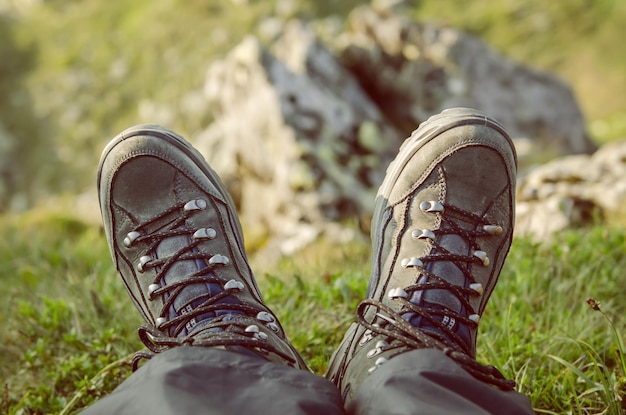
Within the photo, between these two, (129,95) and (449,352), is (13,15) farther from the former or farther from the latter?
(449,352)

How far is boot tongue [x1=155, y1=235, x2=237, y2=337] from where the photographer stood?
207cm

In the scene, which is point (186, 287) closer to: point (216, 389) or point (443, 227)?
point (216, 389)

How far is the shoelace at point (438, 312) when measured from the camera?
1.64m

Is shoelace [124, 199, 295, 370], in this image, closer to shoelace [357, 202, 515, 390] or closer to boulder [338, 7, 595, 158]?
shoelace [357, 202, 515, 390]

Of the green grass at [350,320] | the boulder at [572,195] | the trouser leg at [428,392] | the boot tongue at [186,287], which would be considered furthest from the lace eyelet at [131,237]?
the boulder at [572,195]

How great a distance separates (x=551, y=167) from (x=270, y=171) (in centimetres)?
303

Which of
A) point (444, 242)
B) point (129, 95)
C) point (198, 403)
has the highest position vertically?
point (129, 95)

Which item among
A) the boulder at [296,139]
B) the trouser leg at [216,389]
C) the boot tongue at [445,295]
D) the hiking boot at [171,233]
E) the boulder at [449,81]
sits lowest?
the trouser leg at [216,389]

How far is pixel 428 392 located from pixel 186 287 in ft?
3.69

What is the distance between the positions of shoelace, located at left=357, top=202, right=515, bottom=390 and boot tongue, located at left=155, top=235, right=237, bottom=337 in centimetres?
55

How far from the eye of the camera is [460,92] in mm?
8805

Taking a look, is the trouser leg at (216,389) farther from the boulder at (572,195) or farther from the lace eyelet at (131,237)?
the boulder at (572,195)

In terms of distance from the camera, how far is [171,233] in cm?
238

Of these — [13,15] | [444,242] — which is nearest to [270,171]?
[444,242]
